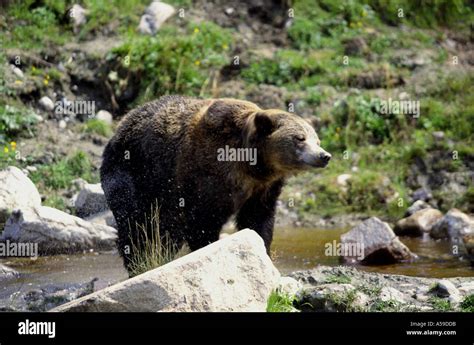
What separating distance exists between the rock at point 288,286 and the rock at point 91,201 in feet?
18.4

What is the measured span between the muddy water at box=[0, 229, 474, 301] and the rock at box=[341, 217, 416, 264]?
6.9 inches

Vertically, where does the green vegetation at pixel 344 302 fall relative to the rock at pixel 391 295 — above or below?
above

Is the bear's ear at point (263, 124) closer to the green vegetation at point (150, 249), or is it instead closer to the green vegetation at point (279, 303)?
the green vegetation at point (150, 249)

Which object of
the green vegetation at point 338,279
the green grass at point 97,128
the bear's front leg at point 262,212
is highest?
the green grass at point 97,128

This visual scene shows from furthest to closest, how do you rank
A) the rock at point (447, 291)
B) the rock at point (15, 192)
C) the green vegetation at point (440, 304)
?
the rock at point (15, 192), the rock at point (447, 291), the green vegetation at point (440, 304)

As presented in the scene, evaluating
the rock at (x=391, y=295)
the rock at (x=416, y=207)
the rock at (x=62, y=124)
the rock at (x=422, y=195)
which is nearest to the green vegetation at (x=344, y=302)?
the rock at (x=391, y=295)

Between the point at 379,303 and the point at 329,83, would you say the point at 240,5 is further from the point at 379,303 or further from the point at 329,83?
the point at 379,303

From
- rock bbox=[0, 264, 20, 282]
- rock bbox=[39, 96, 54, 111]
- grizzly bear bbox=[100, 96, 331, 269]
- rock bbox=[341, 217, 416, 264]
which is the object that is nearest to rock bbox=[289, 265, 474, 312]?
grizzly bear bbox=[100, 96, 331, 269]

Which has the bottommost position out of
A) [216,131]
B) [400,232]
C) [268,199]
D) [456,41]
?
[400,232]

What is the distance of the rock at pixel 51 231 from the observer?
1219 cm

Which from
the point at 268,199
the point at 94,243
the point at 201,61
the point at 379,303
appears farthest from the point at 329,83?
the point at 379,303

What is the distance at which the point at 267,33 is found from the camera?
1872 cm

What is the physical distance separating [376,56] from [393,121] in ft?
6.76
